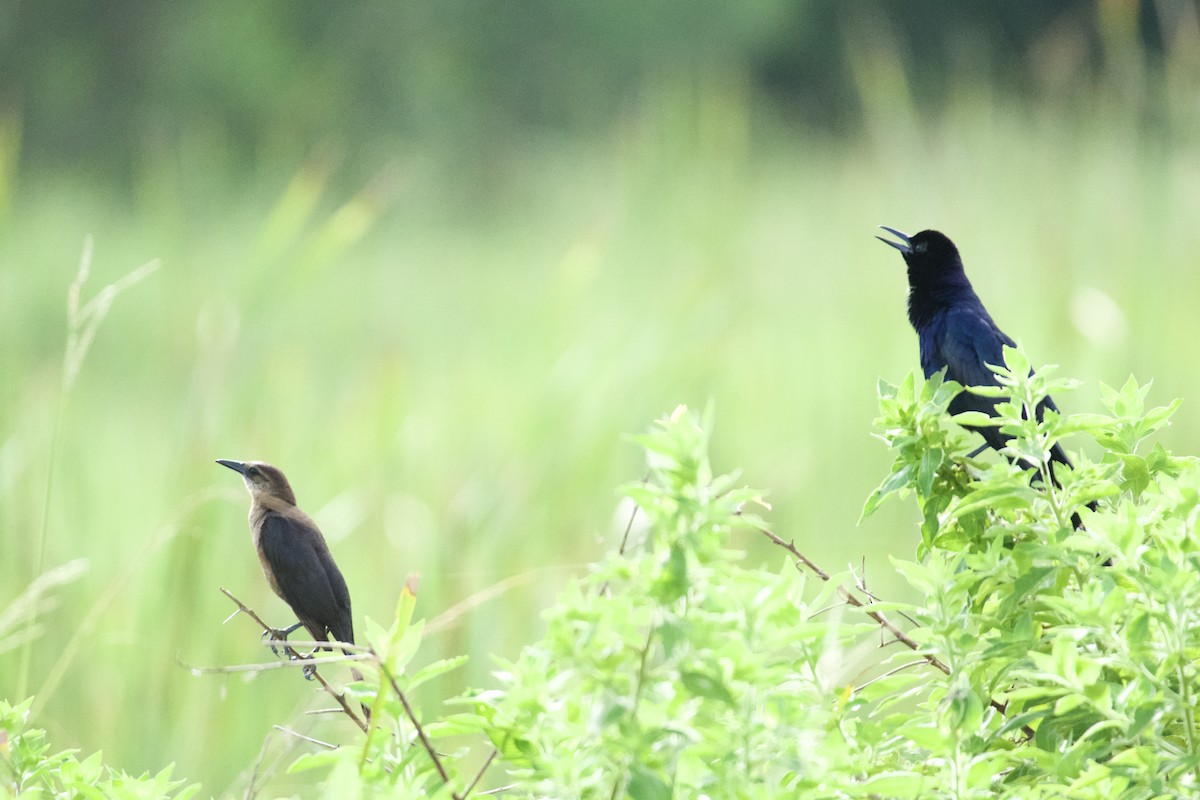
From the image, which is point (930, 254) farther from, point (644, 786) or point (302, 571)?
point (644, 786)

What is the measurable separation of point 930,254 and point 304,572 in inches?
48.2

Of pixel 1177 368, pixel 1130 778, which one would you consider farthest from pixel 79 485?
pixel 1177 368

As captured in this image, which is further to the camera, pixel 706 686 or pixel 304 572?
pixel 304 572

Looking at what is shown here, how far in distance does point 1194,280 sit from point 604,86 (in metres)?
6.79

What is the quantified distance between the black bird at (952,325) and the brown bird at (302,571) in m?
0.91

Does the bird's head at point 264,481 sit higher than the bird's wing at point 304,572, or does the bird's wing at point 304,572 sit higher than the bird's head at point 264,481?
the bird's head at point 264,481

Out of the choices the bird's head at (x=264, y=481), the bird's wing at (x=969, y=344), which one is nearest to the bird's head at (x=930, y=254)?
the bird's wing at (x=969, y=344)

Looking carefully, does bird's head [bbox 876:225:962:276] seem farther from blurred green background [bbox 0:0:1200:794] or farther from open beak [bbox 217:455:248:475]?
open beak [bbox 217:455:248:475]

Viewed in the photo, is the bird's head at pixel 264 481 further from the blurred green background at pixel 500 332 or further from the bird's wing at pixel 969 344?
the bird's wing at pixel 969 344

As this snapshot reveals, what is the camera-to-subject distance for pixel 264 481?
1.93 m

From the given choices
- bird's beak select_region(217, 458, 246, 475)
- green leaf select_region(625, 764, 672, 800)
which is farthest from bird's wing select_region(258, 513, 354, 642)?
green leaf select_region(625, 764, 672, 800)

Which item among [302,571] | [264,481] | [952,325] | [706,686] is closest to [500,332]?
[952,325]

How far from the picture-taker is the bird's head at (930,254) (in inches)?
91.0

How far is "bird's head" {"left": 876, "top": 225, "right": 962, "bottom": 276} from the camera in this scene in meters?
2.31
